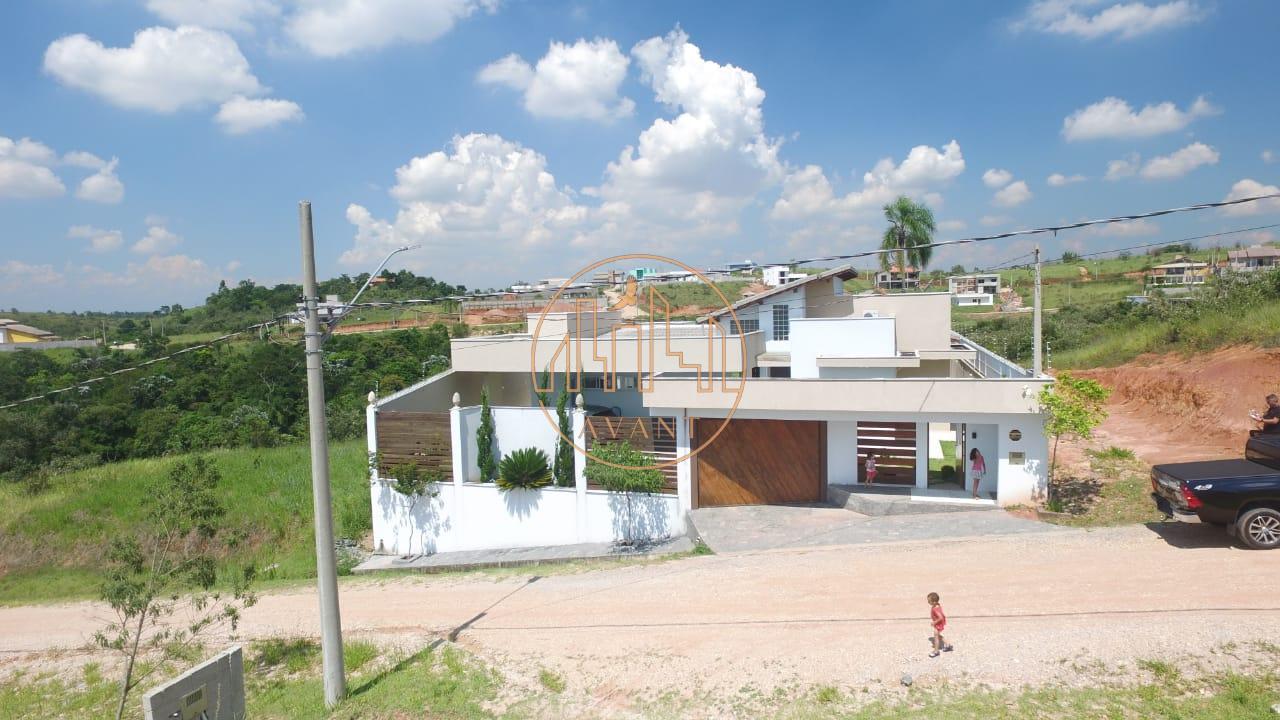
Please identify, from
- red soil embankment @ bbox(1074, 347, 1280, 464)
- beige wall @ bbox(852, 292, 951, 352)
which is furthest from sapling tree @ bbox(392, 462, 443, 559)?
red soil embankment @ bbox(1074, 347, 1280, 464)

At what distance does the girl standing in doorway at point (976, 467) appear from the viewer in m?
14.4

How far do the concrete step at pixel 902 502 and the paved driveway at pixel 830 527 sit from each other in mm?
193

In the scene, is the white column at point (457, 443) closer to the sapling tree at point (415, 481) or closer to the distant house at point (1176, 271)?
the sapling tree at point (415, 481)

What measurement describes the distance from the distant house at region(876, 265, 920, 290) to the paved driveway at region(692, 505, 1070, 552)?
918 inches

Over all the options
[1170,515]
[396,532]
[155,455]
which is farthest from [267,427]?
[1170,515]

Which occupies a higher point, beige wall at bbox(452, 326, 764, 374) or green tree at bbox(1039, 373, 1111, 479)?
beige wall at bbox(452, 326, 764, 374)

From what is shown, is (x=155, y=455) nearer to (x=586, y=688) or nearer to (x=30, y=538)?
(x=30, y=538)

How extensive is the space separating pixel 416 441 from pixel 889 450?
12072 mm

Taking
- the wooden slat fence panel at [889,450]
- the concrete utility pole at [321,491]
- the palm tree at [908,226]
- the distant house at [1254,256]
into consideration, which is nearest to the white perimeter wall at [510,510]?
the wooden slat fence panel at [889,450]

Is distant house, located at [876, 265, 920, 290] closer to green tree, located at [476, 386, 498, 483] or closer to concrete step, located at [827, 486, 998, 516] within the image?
concrete step, located at [827, 486, 998, 516]

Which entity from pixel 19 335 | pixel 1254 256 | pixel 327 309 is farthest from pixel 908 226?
pixel 19 335

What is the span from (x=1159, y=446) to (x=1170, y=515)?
806 cm

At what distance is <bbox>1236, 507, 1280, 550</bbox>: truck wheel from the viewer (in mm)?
9641

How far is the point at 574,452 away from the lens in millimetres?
16609
